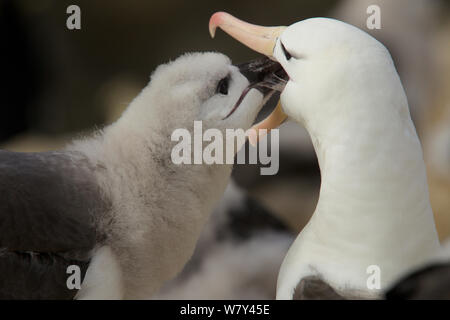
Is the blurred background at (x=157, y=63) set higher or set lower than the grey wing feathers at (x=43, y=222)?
higher

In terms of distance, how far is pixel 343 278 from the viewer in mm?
864

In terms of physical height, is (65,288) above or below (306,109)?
below

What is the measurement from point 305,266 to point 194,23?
1306 mm

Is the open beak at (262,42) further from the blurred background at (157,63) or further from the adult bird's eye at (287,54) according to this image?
the blurred background at (157,63)

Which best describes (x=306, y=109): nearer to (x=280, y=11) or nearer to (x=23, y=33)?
(x=280, y=11)

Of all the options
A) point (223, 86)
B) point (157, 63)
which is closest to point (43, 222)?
point (223, 86)

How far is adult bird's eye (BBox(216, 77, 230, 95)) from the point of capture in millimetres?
988

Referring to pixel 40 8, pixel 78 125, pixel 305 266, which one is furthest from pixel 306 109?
pixel 40 8

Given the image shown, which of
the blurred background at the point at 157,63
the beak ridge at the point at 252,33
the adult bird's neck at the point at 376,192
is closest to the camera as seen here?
the adult bird's neck at the point at 376,192

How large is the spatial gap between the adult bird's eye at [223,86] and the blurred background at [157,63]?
1.34ft

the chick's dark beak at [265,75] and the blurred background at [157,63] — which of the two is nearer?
the chick's dark beak at [265,75]

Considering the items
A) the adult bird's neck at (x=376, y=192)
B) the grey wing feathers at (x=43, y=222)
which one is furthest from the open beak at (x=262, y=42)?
the grey wing feathers at (x=43, y=222)

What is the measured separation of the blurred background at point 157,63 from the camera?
1753 millimetres

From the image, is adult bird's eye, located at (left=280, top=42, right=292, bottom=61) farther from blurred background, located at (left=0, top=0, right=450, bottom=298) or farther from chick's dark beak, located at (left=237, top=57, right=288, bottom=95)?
blurred background, located at (left=0, top=0, right=450, bottom=298)
